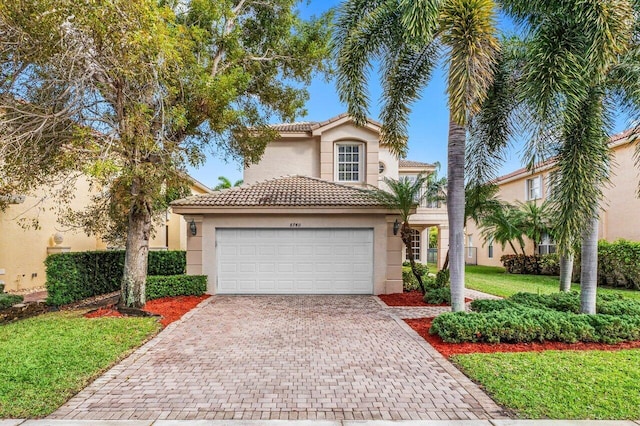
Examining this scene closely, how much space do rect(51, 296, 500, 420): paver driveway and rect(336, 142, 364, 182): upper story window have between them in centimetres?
1080

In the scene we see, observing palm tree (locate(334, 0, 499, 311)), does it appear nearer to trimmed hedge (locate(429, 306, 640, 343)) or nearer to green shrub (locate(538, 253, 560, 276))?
trimmed hedge (locate(429, 306, 640, 343))

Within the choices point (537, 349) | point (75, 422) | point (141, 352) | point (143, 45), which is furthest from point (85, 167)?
point (537, 349)

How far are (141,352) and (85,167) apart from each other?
3.87 meters

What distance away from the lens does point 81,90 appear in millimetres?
8031

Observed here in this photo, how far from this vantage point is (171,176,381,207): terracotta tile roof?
12531 millimetres

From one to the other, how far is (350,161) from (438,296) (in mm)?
9450

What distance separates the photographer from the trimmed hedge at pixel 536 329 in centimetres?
697

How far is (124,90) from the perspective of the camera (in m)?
8.36

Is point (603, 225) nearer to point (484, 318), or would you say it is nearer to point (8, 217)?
Result: point (484, 318)

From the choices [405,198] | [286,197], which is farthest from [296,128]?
[405,198]

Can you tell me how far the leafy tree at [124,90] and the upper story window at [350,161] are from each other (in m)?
6.82

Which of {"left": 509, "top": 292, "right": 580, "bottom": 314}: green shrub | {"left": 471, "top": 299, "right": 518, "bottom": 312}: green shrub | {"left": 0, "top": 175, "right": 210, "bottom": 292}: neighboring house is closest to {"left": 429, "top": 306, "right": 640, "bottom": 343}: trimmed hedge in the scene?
{"left": 471, "top": 299, "right": 518, "bottom": 312}: green shrub

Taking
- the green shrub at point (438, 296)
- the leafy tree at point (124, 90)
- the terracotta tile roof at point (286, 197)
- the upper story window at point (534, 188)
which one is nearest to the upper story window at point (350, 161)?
the terracotta tile roof at point (286, 197)

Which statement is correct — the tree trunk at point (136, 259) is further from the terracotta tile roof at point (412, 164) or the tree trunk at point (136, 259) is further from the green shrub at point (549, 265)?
the green shrub at point (549, 265)
